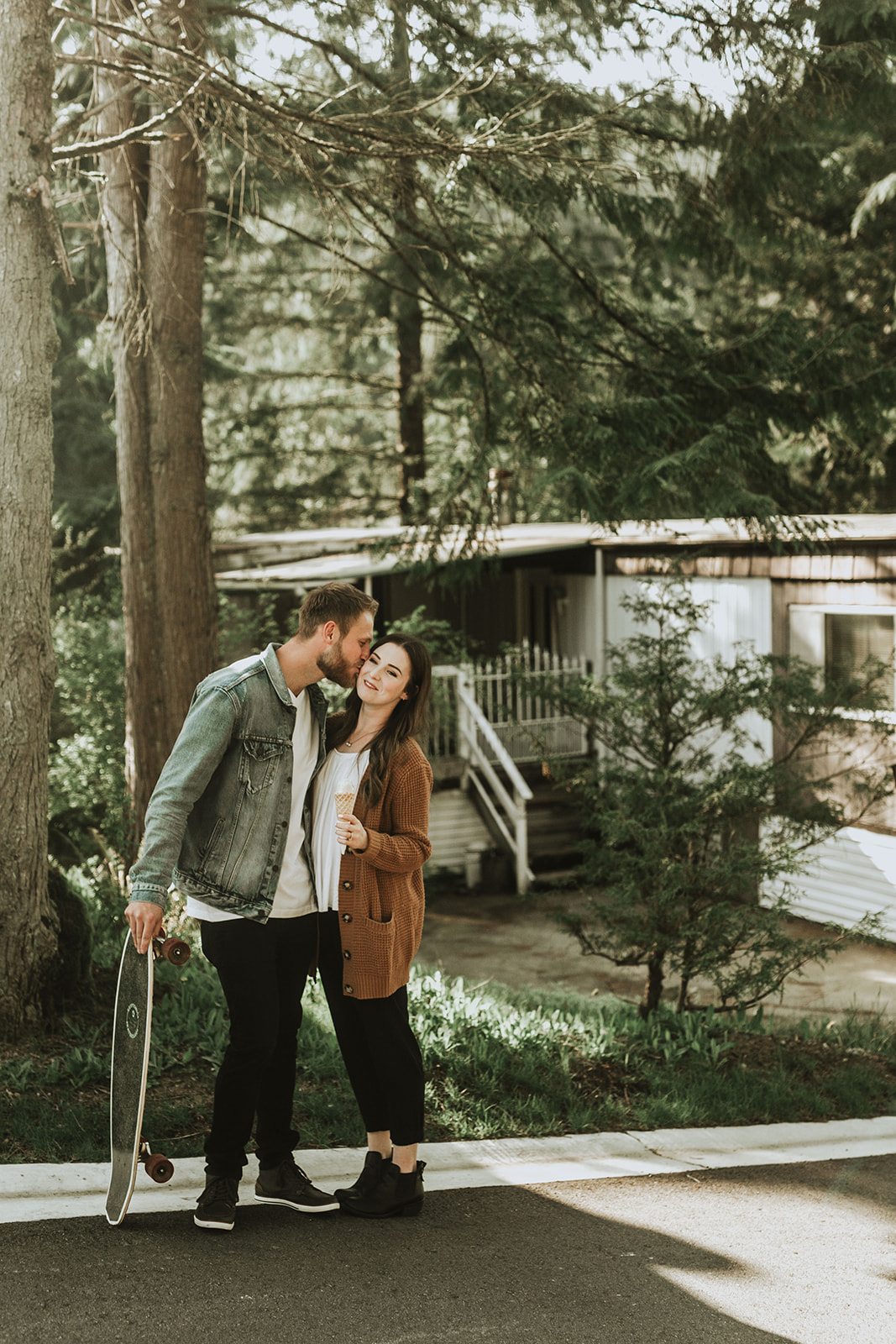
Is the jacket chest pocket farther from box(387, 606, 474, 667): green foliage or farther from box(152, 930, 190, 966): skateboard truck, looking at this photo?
box(387, 606, 474, 667): green foliage

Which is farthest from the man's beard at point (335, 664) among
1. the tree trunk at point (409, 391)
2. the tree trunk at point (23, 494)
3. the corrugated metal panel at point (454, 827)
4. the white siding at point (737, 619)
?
the tree trunk at point (409, 391)

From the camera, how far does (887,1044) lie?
22.6 feet

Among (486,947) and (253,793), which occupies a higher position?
(253,793)

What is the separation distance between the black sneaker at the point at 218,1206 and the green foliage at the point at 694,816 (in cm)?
335

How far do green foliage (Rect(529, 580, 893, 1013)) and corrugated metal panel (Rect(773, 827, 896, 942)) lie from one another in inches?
157

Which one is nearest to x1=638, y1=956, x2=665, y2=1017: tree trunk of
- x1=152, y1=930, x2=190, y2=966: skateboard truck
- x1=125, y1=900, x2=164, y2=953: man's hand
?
x1=152, y1=930, x2=190, y2=966: skateboard truck

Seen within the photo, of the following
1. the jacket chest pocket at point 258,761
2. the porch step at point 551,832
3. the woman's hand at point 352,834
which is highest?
the jacket chest pocket at point 258,761

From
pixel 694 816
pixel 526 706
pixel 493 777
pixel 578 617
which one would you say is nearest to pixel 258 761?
pixel 694 816

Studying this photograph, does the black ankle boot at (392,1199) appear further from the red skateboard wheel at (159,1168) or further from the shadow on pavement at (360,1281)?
the red skateboard wheel at (159,1168)

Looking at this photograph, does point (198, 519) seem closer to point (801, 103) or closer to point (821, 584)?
point (801, 103)

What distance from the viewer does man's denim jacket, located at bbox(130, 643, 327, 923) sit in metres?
3.52

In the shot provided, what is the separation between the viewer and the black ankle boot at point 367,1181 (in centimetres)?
384

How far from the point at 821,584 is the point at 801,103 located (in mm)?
5144

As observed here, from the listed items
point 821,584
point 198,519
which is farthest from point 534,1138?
point 821,584
